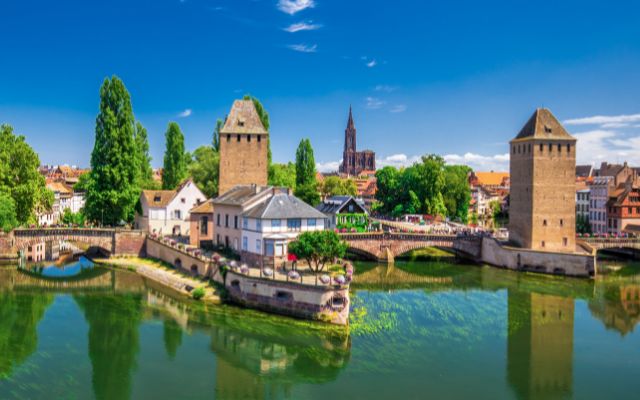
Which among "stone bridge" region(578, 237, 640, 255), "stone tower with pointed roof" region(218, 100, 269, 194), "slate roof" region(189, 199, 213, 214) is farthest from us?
"stone bridge" region(578, 237, 640, 255)

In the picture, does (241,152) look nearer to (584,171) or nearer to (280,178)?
(280,178)

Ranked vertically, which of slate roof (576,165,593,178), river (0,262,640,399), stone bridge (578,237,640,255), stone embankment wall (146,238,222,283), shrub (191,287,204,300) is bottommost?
river (0,262,640,399)

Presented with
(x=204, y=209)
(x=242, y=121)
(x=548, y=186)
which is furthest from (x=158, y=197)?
(x=548, y=186)

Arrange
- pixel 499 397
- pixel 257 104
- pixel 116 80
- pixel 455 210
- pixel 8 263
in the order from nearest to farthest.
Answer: pixel 499 397 → pixel 8 263 → pixel 116 80 → pixel 257 104 → pixel 455 210

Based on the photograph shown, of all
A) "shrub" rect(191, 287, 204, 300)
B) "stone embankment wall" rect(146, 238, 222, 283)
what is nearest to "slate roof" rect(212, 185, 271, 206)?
"stone embankment wall" rect(146, 238, 222, 283)

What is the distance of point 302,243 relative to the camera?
40250 millimetres

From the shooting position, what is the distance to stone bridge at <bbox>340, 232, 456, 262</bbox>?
198 ft

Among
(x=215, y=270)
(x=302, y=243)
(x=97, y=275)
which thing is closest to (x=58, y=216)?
(x=97, y=275)

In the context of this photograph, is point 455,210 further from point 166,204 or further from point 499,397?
point 499,397

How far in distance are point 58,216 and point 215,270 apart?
60371 millimetres

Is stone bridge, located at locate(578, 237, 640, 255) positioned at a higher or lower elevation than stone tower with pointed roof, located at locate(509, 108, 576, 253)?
lower

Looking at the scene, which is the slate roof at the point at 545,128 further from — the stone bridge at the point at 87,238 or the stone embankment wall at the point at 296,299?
the stone bridge at the point at 87,238

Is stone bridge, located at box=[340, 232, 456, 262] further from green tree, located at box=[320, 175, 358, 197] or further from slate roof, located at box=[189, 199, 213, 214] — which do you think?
green tree, located at box=[320, 175, 358, 197]

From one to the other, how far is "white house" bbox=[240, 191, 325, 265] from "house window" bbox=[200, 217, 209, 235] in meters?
11.1
